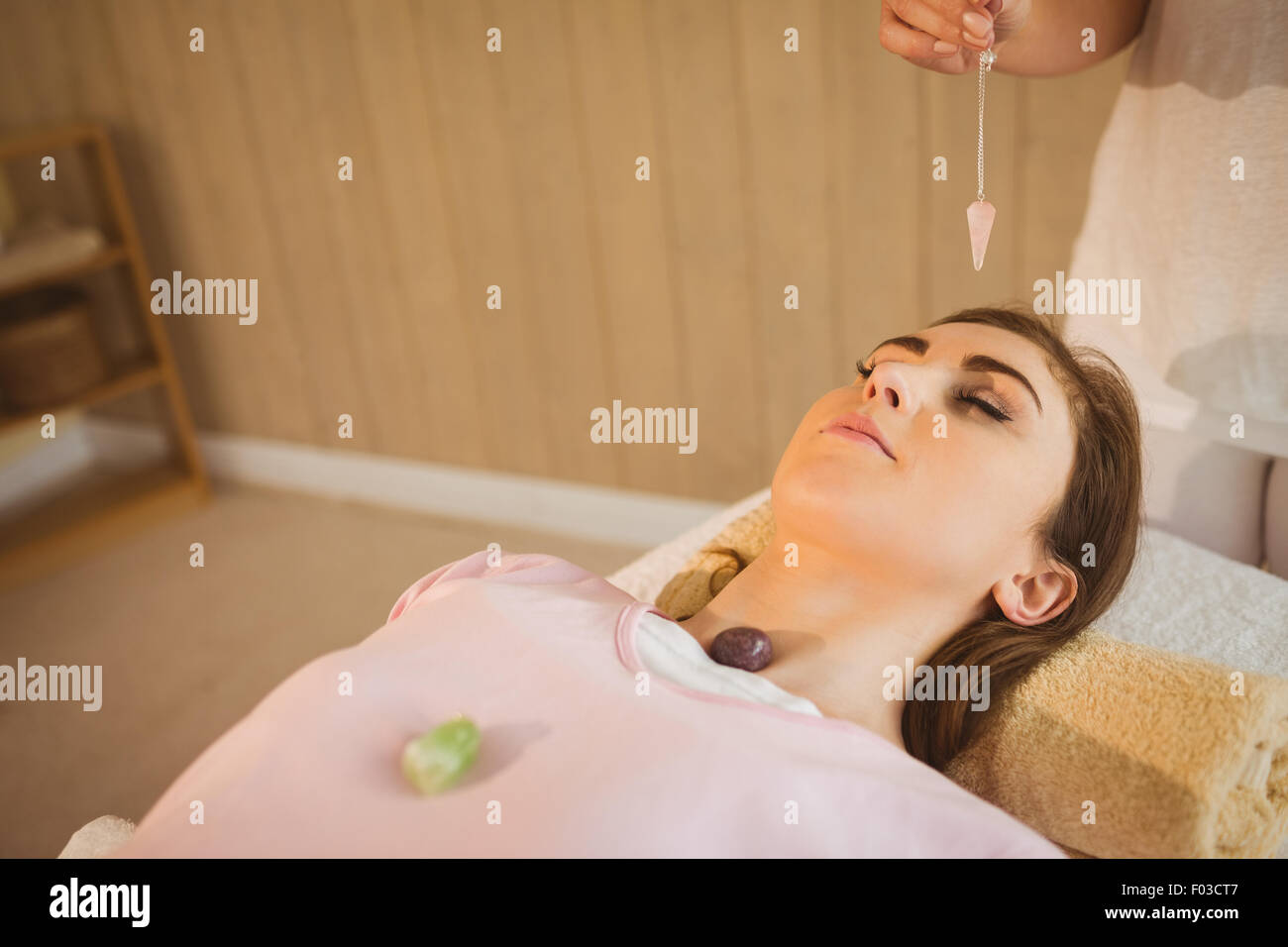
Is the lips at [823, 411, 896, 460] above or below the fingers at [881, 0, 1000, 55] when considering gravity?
below

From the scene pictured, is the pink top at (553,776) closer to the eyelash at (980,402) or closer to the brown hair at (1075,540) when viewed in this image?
the brown hair at (1075,540)

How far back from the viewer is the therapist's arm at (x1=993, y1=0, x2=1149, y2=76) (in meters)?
1.37

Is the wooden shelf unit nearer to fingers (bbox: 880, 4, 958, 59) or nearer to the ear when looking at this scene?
fingers (bbox: 880, 4, 958, 59)

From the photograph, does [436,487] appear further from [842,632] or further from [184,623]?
[842,632]

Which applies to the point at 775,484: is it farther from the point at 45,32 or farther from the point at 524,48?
the point at 45,32

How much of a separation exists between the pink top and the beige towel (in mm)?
172

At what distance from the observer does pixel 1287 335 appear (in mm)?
1305

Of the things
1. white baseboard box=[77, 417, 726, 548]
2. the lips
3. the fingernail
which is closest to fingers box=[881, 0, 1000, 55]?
the fingernail

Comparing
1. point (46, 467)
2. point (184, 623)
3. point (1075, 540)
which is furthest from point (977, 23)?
point (46, 467)

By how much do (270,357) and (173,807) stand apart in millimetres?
2310

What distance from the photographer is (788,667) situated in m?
1.16

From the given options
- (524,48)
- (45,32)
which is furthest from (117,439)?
(524,48)

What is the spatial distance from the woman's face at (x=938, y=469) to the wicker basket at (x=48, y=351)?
7.71 ft
